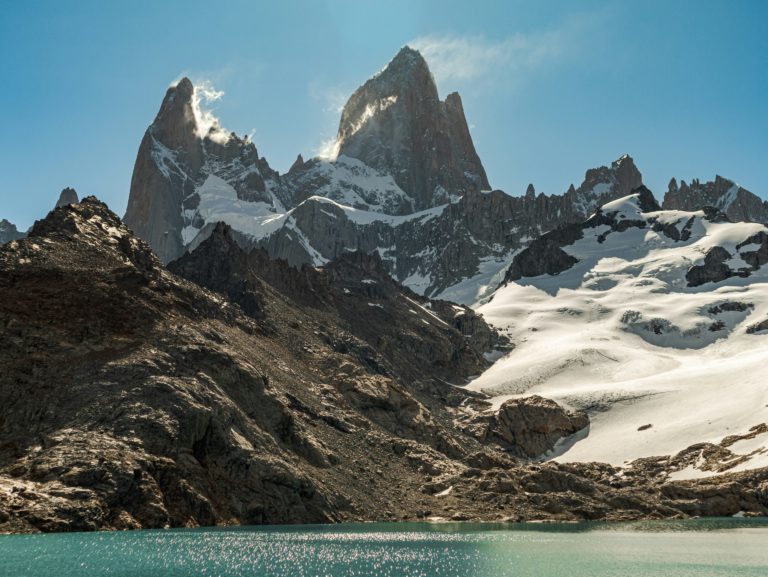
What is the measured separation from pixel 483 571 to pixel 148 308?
6395 cm

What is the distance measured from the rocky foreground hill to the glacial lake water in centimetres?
629

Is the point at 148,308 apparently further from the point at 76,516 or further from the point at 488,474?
the point at 488,474

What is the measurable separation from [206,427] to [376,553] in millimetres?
31452

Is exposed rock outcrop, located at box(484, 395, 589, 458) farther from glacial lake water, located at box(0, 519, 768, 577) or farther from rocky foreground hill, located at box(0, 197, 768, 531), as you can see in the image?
glacial lake water, located at box(0, 519, 768, 577)

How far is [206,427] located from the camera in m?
87.4

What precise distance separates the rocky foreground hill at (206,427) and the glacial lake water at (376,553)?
20.6 ft

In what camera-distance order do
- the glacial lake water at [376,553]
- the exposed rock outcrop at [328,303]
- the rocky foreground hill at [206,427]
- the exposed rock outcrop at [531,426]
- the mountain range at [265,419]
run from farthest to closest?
1. the exposed rock outcrop at [531,426]
2. the exposed rock outcrop at [328,303]
3. the mountain range at [265,419]
4. the rocky foreground hill at [206,427]
5. the glacial lake water at [376,553]

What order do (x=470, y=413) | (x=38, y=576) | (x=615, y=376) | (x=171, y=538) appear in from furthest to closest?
(x=615, y=376)
(x=470, y=413)
(x=171, y=538)
(x=38, y=576)

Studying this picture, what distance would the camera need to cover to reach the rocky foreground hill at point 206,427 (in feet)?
251

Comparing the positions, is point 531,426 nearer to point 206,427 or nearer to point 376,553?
point 206,427

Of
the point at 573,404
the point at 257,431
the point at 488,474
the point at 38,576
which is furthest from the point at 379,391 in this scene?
the point at 38,576

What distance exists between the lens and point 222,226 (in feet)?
548

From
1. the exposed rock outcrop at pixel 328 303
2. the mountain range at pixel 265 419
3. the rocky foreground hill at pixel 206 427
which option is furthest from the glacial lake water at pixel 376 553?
the exposed rock outcrop at pixel 328 303

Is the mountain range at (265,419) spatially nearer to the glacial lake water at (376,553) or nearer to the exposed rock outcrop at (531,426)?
the exposed rock outcrop at (531,426)
